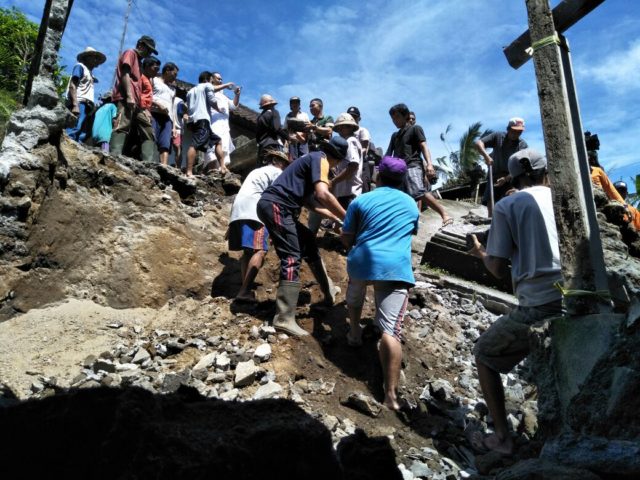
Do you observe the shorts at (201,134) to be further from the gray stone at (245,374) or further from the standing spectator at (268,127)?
the gray stone at (245,374)

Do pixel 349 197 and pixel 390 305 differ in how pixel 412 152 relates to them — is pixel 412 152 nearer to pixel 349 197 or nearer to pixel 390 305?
pixel 349 197

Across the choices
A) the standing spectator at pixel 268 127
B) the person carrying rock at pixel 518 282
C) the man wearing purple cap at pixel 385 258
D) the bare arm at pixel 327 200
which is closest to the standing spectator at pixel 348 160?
the standing spectator at pixel 268 127

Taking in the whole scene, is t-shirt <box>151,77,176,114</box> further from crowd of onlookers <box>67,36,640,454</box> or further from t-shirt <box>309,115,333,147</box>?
t-shirt <box>309,115,333,147</box>

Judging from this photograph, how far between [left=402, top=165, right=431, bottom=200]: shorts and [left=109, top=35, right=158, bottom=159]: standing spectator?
145 inches

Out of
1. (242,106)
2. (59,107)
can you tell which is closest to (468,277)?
(59,107)

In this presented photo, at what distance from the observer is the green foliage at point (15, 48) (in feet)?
60.8

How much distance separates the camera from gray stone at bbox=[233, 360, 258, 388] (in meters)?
4.01

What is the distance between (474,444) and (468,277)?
361cm

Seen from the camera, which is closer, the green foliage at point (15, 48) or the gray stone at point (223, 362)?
the gray stone at point (223, 362)

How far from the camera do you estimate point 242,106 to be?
18125mm

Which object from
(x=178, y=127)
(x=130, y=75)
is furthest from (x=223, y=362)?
(x=178, y=127)

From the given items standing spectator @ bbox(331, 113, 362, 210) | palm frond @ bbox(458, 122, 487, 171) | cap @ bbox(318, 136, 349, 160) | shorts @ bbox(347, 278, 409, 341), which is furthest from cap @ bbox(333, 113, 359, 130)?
palm frond @ bbox(458, 122, 487, 171)

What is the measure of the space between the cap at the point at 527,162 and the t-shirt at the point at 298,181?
178 centimetres

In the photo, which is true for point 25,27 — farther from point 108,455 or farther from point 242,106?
point 108,455
